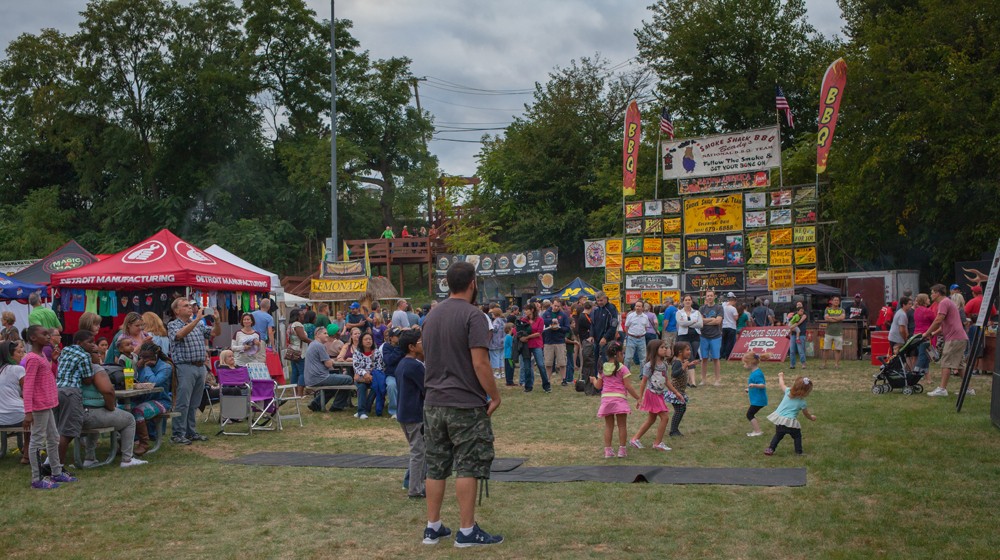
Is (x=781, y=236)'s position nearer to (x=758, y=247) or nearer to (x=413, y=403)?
(x=758, y=247)

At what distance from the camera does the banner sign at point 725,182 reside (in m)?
25.7

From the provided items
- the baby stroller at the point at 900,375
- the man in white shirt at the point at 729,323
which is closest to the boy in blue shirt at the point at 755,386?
the baby stroller at the point at 900,375

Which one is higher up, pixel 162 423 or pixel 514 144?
pixel 514 144

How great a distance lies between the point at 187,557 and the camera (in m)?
5.87

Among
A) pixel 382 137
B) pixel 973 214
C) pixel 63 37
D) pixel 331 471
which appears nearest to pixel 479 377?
pixel 331 471

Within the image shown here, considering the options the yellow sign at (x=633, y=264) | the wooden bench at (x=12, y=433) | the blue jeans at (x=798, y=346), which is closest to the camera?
the wooden bench at (x=12, y=433)

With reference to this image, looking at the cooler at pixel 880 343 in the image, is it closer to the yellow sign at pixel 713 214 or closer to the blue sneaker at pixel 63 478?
the yellow sign at pixel 713 214

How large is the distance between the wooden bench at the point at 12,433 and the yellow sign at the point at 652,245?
1877 centimetres

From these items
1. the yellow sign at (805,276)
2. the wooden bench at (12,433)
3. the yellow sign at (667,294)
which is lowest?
the wooden bench at (12,433)

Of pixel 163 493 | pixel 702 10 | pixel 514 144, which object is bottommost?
pixel 163 493

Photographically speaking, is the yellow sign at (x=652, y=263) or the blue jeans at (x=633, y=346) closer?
the blue jeans at (x=633, y=346)

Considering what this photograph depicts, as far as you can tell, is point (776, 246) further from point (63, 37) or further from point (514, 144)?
point (63, 37)

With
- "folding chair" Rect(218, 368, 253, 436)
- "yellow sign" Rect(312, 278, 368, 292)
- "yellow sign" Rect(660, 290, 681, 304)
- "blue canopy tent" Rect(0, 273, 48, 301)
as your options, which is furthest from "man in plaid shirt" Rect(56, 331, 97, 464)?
"yellow sign" Rect(660, 290, 681, 304)

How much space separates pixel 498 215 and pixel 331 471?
1551 inches
